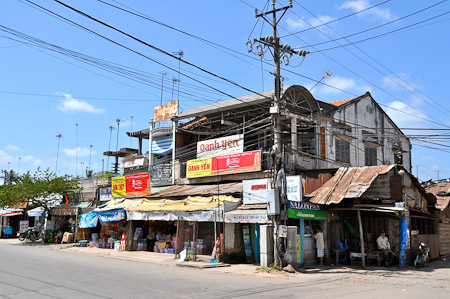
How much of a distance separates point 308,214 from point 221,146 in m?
7.63

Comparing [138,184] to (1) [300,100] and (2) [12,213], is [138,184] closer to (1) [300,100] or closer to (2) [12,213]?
(1) [300,100]

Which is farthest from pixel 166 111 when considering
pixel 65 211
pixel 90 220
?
pixel 65 211

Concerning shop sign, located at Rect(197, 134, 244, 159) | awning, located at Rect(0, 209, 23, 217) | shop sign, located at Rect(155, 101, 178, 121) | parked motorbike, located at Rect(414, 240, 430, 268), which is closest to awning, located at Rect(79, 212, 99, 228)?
shop sign, located at Rect(155, 101, 178, 121)

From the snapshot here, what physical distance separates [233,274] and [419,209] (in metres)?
10.2

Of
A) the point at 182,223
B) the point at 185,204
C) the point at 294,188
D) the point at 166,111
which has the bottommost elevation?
the point at 182,223

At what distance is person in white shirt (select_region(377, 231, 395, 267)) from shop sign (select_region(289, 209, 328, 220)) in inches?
97.6

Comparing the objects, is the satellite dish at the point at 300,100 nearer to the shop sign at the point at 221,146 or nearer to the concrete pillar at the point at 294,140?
the concrete pillar at the point at 294,140

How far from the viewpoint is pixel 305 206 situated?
17.5 m

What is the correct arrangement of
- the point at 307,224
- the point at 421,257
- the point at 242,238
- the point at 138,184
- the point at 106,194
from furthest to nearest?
the point at 106,194
the point at 138,184
the point at 242,238
the point at 307,224
the point at 421,257

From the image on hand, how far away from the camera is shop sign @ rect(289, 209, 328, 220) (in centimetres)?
1697

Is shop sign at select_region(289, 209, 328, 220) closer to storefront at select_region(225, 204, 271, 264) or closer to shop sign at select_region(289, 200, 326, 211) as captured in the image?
shop sign at select_region(289, 200, 326, 211)

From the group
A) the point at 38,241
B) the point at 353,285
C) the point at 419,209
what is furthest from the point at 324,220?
the point at 38,241

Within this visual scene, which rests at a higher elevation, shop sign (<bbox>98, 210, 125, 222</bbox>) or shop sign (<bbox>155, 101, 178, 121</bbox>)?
shop sign (<bbox>155, 101, 178, 121</bbox>)

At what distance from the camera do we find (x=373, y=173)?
59.3ft
